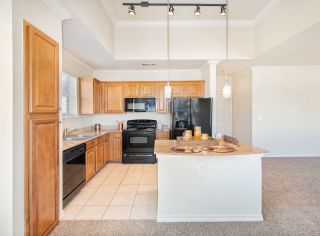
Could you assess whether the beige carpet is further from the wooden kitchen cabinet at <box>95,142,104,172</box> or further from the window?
the window

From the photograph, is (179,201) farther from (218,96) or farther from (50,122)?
(218,96)

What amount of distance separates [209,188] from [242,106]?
4.28m

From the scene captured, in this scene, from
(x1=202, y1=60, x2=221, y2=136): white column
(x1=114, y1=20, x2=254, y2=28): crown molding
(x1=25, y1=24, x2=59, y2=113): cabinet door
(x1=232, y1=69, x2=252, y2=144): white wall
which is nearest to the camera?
(x1=25, y1=24, x2=59, y2=113): cabinet door

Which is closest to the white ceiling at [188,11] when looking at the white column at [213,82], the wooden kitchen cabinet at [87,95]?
the white column at [213,82]

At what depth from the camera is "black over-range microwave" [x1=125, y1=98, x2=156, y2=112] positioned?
18.1ft

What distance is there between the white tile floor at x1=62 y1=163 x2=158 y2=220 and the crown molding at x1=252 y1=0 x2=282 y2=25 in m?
3.81

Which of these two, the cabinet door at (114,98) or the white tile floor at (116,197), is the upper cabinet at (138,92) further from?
the white tile floor at (116,197)

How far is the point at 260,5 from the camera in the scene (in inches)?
152

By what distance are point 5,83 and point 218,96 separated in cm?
598

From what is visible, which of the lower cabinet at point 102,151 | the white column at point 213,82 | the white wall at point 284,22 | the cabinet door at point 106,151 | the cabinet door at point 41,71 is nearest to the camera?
the cabinet door at point 41,71

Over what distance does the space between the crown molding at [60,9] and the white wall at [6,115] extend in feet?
2.03

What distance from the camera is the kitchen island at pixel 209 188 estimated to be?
2.47 meters

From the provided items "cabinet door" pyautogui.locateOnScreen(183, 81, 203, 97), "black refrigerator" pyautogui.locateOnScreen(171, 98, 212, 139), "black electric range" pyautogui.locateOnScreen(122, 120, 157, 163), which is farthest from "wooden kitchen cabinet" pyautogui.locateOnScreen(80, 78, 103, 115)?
"cabinet door" pyautogui.locateOnScreen(183, 81, 203, 97)

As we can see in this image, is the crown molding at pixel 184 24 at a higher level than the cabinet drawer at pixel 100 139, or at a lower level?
higher
